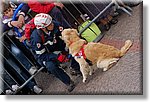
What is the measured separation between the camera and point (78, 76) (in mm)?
2160

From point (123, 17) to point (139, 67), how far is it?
0.90 ft

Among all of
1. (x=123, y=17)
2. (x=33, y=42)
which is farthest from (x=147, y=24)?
(x=33, y=42)

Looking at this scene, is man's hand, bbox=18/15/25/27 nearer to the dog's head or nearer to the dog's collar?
the dog's head

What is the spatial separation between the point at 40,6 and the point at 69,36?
8.4 inches

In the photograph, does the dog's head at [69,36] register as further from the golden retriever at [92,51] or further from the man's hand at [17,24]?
the man's hand at [17,24]

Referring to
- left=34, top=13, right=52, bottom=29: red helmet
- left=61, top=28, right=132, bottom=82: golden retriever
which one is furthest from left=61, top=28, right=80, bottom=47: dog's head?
left=34, top=13, right=52, bottom=29: red helmet

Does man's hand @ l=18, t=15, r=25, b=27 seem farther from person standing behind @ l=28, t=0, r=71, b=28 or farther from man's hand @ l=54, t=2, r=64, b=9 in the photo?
man's hand @ l=54, t=2, r=64, b=9

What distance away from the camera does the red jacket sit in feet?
6.96

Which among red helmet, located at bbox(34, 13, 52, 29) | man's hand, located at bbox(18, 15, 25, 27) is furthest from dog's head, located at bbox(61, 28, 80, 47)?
man's hand, located at bbox(18, 15, 25, 27)

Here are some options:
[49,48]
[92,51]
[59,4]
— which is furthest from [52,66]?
[59,4]

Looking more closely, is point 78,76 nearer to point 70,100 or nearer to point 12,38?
point 70,100

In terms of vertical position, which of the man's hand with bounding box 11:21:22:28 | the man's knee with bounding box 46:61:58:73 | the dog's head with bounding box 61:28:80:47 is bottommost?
the man's knee with bounding box 46:61:58:73

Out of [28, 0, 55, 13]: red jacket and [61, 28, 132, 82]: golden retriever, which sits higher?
[28, 0, 55, 13]: red jacket

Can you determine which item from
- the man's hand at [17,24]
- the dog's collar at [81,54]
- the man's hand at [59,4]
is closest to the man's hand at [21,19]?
the man's hand at [17,24]
